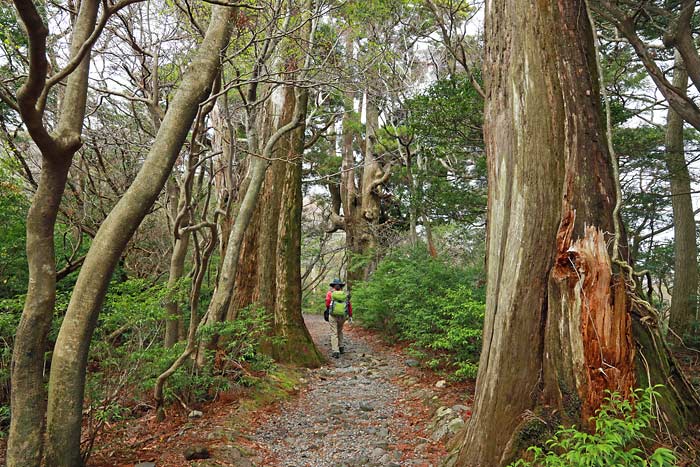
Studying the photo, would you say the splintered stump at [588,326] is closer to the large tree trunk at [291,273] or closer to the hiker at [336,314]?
the large tree trunk at [291,273]

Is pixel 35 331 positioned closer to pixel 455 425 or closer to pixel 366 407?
pixel 455 425

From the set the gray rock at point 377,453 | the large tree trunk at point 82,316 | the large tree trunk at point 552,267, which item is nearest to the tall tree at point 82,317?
the large tree trunk at point 82,316

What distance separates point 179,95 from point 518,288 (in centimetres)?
320

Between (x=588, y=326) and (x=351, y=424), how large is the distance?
3566mm

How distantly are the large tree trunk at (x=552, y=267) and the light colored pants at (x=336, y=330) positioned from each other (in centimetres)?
593

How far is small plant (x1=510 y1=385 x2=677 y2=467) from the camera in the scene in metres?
2.06

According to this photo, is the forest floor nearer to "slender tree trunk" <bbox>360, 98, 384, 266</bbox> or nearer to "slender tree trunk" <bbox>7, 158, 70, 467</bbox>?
"slender tree trunk" <bbox>7, 158, 70, 467</bbox>

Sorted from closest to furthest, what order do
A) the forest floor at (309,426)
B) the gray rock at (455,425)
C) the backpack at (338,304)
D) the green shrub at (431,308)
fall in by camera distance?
the forest floor at (309,426) → the gray rock at (455,425) → the green shrub at (431,308) → the backpack at (338,304)

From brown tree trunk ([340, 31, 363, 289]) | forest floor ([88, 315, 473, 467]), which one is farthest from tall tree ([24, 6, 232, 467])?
brown tree trunk ([340, 31, 363, 289])

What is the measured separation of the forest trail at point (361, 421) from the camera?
166 inches

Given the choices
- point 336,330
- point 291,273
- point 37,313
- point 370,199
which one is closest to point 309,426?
point 291,273

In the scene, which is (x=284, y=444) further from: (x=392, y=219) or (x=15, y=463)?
(x=392, y=219)

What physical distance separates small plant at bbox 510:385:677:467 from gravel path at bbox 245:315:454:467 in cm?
192

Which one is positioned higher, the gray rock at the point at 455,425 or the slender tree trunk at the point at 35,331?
the slender tree trunk at the point at 35,331
